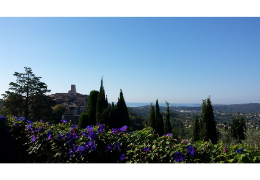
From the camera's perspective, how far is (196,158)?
5.65 feet

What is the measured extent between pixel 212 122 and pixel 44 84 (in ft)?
62.4

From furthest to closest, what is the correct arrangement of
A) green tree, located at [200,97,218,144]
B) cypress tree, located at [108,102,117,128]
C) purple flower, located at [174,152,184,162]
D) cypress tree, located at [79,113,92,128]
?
cypress tree, located at [108,102,117,128] < cypress tree, located at [79,113,92,128] < green tree, located at [200,97,218,144] < purple flower, located at [174,152,184,162]

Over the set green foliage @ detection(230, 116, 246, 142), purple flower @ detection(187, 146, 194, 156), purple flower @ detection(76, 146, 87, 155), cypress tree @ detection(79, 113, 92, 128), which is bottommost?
green foliage @ detection(230, 116, 246, 142)

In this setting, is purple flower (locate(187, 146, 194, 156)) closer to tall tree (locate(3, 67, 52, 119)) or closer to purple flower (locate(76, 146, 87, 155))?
purple flower (locate(76, 146, 87, 155))

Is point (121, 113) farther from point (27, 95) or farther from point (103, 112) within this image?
point (27, 95)

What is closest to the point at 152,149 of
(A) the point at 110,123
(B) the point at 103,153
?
(B) the point at 103,153

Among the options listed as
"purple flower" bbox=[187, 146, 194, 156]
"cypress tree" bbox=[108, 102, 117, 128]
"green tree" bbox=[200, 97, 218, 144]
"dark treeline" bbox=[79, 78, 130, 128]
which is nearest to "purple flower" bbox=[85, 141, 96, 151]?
"purple flower" bbox=[187, 146, 194, 156]

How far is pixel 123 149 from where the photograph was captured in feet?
7.11

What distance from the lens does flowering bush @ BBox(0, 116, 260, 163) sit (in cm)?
170

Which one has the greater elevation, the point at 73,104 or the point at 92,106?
the point at 92,106

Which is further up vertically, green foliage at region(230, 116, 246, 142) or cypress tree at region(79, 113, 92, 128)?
cypress tree at region(79, 113, 92, 128)

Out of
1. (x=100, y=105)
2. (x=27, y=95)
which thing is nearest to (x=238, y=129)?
(x=100, y=105)

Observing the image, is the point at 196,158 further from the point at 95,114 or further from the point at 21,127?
the point at 95,114

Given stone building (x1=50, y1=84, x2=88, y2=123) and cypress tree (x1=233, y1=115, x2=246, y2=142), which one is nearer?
cypress tree (x1=233, y1=115, x2=246, y2=142)
